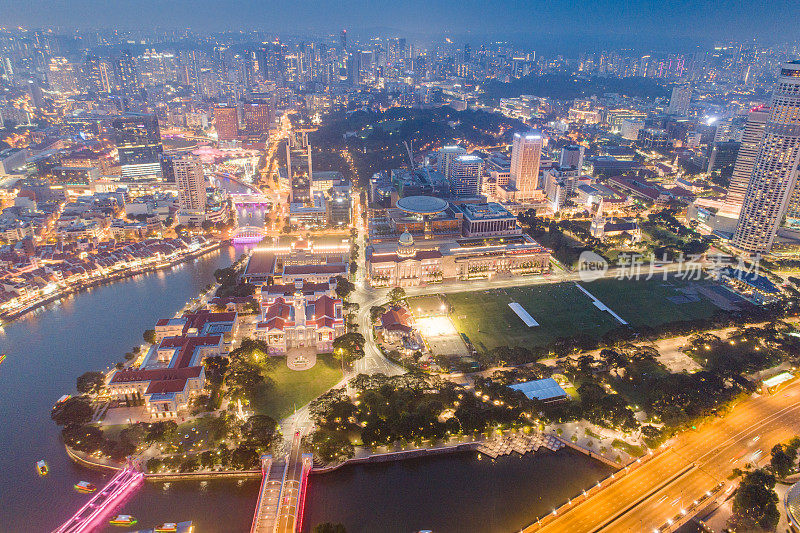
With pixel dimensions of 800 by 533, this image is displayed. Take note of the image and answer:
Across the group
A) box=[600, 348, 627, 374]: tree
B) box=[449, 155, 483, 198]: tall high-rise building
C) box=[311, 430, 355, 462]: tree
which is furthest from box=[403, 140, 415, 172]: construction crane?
box=[311, 430, 355, 462]: tree

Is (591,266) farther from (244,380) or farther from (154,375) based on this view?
(154,375)

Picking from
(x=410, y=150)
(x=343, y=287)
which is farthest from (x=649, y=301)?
(x=410, y=150)

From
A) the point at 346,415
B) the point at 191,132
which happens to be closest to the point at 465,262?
the point at 346,415

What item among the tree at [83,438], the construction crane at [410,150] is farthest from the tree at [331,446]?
the construction crane at [410,150]

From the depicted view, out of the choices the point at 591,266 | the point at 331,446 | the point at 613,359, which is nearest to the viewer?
the point at 331,446

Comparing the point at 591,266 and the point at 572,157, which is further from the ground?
the point at 572,157

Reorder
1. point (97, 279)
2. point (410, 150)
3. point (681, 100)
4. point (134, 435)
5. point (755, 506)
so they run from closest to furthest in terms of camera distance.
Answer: point (755, 506) < point (134, 435) < point (97, 279) < point (410, 150) < point (681, 100)

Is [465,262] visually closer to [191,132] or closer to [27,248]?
[27,248]
